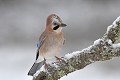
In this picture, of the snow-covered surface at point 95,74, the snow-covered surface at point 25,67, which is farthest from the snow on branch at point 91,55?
the snow-covered surface at point 95,74

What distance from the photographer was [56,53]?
2678 millimetres

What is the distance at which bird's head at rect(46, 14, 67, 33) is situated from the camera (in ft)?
8.01

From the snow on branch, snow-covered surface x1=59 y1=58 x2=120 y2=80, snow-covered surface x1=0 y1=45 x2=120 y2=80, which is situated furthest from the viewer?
snow-covered surface x1=0 y1=45 x2=120 y2=80

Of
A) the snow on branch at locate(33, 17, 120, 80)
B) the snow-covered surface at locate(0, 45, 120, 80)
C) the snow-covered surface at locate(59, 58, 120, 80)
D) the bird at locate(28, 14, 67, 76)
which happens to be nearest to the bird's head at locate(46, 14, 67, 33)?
the bird at locate(28, 14, 67, 76)

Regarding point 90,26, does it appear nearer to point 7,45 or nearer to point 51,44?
point 7,45

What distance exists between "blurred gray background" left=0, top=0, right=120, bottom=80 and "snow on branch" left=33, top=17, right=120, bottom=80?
302 centimetres

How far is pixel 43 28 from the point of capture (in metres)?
7.28

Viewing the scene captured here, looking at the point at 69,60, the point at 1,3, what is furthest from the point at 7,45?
the point at 69,60

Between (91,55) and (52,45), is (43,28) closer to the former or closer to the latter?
(52,45)

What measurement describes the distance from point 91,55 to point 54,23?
67 centimetres

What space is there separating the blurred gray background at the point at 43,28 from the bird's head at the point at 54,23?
2.40 metres

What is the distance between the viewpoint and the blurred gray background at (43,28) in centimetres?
572

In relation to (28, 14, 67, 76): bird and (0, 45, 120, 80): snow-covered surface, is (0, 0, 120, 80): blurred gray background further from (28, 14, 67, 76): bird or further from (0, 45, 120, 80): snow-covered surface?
(28, 14, 67, 76): bird

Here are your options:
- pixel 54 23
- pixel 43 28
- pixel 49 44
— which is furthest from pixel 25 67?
pixel 54 23
